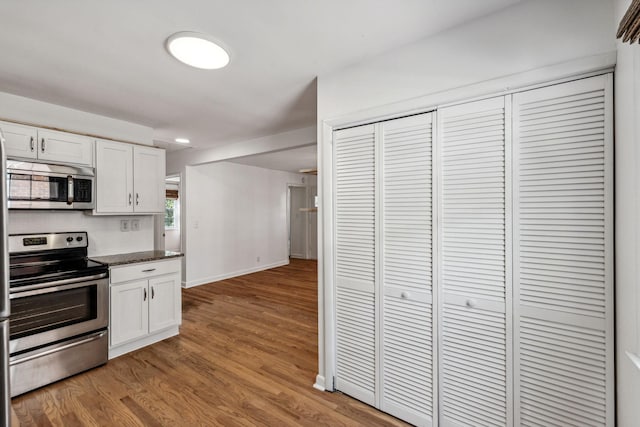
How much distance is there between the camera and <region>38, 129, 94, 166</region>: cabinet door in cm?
252

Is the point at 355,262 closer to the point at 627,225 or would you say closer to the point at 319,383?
the point at 319,383

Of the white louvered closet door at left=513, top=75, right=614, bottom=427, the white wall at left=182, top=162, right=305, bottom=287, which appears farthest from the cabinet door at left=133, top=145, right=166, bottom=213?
the white louvered closet door at left=513, top=75, right=614, bottom=427

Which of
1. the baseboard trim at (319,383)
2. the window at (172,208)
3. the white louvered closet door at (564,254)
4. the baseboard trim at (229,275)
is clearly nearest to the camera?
the white louvered closet door at (564,254)

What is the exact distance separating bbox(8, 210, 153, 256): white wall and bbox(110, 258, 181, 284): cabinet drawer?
0.64 metres

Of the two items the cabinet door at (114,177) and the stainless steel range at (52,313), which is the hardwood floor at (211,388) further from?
the cabinet door at (114,177)

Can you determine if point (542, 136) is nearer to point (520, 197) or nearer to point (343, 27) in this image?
point (520, 197)

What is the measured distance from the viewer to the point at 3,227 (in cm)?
86

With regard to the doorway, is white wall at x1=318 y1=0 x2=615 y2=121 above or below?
above

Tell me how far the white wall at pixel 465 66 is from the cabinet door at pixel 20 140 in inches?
96.0

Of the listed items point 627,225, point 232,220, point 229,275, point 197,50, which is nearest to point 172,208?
point 232,220

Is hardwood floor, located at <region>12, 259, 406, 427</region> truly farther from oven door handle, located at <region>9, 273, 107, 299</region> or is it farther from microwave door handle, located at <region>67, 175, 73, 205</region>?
microwave door handle, located at <region>67, 175, 73, 205</region>

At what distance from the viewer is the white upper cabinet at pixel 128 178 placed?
2893mm

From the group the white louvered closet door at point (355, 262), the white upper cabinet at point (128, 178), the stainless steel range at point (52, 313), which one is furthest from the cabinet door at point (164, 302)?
the white louvered closet door at point (355, 262)

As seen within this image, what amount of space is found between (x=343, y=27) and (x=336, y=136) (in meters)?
0.68
